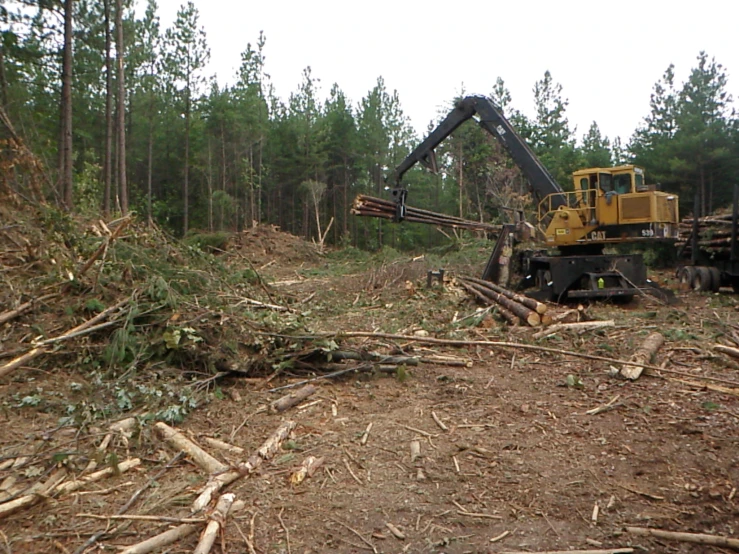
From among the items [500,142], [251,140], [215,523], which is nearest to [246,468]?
[215,523]

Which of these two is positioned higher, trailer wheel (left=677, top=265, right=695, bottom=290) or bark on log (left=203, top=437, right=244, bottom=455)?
trailer wheel (left=677, top=265, right=695, bottom=290)

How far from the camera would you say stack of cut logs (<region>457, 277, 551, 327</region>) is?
8.76m

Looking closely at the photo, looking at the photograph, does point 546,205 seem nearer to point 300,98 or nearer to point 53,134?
point 53,134

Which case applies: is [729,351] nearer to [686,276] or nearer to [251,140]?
[686,276]

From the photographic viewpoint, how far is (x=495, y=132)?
14.3 metres

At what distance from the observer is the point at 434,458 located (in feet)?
14.6

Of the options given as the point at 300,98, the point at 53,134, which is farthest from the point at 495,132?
the point at 300,98

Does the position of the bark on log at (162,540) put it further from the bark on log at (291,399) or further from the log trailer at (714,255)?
the log trailer at (714,255)

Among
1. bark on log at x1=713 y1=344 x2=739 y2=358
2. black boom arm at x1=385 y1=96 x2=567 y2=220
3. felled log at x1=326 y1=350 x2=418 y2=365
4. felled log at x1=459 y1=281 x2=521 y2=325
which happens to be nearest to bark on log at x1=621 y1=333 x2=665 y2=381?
bark on log at x1=713 y1=344 x2=739 y2=358

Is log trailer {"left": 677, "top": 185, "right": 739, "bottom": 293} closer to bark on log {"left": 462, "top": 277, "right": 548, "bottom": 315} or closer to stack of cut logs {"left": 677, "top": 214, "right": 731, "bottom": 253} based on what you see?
stack of cut logs {"left": 677, "top": 214, "right": 731, "bottom": 253}

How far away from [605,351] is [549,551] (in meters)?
4.50

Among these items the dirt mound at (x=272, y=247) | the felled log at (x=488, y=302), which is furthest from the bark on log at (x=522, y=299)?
the dirt mound at (x=272, y=247)

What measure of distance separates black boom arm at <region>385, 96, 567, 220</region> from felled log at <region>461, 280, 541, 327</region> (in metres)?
3.37

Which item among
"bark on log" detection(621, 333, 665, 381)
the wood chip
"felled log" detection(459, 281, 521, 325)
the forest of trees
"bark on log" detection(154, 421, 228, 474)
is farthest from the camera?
the forest of trees
